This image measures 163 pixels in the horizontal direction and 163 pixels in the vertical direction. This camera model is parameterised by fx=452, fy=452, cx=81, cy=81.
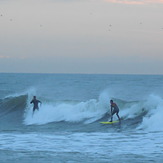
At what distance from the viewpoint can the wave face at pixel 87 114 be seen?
24109 mm

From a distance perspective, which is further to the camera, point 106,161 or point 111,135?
point 111,135

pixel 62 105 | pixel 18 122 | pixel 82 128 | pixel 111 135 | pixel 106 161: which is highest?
pixel 62 105

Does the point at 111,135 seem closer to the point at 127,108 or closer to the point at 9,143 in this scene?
the point at 9,143

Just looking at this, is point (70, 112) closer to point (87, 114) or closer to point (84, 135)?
point (87, 114)

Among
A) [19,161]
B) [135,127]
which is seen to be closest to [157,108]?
[135,127]

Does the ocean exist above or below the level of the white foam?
below

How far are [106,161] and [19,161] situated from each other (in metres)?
2.86

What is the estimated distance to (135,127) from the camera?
23.0m

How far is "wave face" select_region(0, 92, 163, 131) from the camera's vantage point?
24109 millimetres

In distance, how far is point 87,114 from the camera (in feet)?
96.7

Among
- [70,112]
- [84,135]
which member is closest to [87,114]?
[70,112]

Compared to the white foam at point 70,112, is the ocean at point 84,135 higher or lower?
lower

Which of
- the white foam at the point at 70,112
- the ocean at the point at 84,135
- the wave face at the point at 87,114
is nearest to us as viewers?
the ocean at the point at 84,135

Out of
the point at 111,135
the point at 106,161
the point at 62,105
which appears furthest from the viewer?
the point at 62,105
